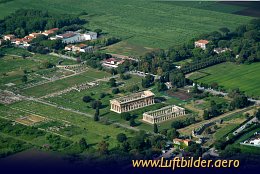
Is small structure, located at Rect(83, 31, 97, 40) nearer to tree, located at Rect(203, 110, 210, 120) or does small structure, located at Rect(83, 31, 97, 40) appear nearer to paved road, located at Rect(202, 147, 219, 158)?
tree, located at Rect(203, 110, 210, 120)

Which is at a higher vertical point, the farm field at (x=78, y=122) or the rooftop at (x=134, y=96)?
the rooftop at (x=134, y=96)

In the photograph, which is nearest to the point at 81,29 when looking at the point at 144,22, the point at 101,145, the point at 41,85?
the point at 144,22

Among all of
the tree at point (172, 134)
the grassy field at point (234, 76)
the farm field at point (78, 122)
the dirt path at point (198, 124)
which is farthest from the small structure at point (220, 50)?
the tree at point (172, 134)

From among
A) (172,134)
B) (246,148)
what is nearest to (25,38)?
(172,134)

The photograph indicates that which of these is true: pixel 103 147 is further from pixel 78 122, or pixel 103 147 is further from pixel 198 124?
pixel 198 124

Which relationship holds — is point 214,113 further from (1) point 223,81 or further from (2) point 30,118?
(2) point 30,118

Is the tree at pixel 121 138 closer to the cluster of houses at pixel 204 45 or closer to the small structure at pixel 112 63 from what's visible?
the small structure at pixel 112 63
